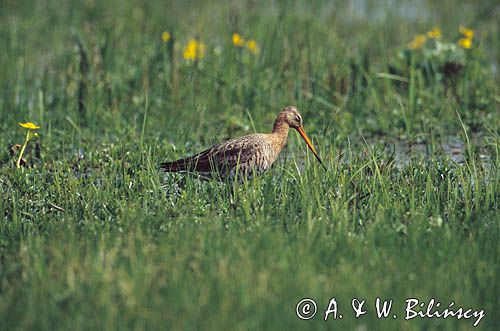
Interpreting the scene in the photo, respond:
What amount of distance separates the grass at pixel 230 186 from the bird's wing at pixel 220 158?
163mm

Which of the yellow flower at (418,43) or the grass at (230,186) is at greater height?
the yellow flower at (418,43)

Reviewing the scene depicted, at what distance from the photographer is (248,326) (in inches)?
156

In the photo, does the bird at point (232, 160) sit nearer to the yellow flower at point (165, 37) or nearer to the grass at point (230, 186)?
the grass at point (230, 186)

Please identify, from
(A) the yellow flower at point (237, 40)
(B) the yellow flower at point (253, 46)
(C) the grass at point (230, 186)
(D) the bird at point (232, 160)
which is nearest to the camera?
(C) the grass at point (230, 186)

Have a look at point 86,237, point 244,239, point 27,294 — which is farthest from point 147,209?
point 27,294

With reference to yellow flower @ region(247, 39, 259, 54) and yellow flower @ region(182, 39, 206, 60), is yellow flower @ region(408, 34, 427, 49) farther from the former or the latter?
yellow flower @ region(182, 39, 206, 60)

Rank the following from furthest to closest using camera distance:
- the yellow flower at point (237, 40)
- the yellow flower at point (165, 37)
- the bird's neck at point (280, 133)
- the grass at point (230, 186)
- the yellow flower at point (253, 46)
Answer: the yellow flower at point (253, 46), the yellow flower at point (165, 37), the yellow flower at point (237, 40), the bird's neck at point (280, 133), the grass at point (230, 186)

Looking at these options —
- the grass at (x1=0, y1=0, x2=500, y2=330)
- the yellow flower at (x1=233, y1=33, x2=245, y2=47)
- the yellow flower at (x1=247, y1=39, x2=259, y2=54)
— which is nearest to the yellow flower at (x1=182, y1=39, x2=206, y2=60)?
the grass at (x1=0, y1=0, x2=500, y2=330)

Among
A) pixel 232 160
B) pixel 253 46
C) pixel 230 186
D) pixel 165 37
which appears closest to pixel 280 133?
pixel 232 160

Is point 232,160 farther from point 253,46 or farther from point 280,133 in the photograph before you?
point 253,46

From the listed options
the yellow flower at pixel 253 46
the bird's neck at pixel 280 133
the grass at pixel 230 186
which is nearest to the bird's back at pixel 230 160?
the grass at pixel 230 186

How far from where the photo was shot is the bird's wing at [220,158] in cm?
627

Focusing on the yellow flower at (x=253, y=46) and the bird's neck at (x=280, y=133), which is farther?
the yellow flower at (x=253, y=46)

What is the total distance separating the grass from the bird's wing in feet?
0.54
